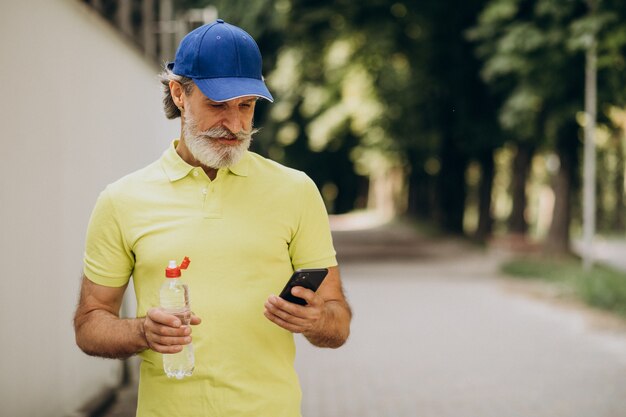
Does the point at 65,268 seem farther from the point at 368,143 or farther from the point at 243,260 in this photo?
the point at 368,143

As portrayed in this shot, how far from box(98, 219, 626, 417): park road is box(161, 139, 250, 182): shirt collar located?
472 cm

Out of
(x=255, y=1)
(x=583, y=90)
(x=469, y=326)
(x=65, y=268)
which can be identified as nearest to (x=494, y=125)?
(x=583, y=90)

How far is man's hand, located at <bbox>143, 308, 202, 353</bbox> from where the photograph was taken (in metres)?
2.26

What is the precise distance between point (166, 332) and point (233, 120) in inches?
25.6

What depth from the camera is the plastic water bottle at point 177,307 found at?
7.59ft

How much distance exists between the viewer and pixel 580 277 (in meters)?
15.9

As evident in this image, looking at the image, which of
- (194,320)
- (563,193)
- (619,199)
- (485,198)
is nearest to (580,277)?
(563,193)

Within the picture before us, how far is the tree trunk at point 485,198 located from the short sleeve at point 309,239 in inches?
1059

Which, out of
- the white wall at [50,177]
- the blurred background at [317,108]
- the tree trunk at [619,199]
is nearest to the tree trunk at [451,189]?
the blurred background at [317,108]

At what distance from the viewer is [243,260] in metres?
2.49

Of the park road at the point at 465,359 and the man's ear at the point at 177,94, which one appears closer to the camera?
the man's ear at the point at 177,94

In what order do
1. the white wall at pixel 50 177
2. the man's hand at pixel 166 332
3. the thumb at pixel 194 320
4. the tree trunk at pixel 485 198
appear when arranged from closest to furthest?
the man's hand at pixel 166 332
the thumb at pixel 194 320
the white wall at pixel 50 177
the tree trunk at pixel 485 198

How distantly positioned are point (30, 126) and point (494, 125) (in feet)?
67.8

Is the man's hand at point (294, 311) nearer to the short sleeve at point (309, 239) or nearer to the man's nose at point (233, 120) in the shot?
the short sleeve at point (309, 239)
